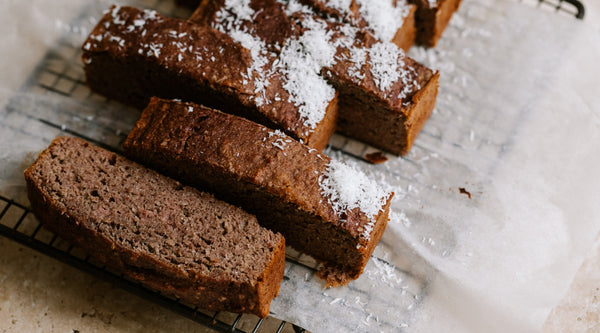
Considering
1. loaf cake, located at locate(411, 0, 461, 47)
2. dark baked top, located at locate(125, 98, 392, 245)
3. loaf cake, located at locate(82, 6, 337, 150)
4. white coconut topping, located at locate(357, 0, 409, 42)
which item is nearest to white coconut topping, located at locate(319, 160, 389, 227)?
dark baked top, located at locate(125, 98, 392, 245)

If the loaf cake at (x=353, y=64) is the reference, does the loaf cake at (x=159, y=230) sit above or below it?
below

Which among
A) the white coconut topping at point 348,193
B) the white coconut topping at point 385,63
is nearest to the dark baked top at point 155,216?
the white coconut topping at point 348,193

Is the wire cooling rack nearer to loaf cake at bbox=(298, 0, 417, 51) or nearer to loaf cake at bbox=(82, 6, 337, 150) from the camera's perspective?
loaf cake at bbox=(82, 6, 337, 150)

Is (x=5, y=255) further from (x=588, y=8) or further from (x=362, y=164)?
Answer: (x=588, y=8)

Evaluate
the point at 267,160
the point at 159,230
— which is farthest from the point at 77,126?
the point at 267,160

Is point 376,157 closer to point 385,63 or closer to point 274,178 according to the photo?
point 385,63

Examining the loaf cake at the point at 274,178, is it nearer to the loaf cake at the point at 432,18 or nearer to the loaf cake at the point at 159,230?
the loaf cake at the point at 159,230
